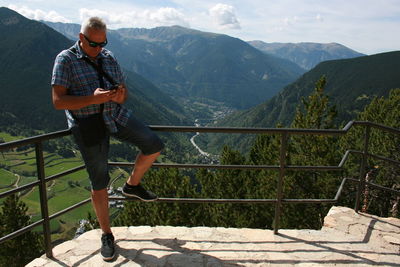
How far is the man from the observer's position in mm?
2955

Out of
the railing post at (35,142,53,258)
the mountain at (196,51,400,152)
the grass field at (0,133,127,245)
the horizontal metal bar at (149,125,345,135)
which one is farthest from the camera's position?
the mountain at (196,51,400,152)

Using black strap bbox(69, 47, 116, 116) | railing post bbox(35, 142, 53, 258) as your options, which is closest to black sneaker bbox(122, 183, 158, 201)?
railing post bbox(35, 142, 53, 258)

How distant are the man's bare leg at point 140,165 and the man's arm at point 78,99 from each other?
36.6 inches

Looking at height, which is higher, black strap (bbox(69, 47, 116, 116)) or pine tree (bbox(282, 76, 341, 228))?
black strap (bbox(69, 47, 116, 116))

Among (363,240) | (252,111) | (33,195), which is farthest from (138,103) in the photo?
(363,240)

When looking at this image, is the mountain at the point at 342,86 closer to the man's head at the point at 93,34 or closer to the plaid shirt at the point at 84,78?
the plaid shirt at the point at 84,78

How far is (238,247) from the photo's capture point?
3.95m

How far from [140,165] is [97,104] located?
87cm

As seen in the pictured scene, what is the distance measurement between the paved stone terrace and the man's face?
7.09ft

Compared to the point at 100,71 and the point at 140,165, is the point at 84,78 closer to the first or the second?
the point at 100,71

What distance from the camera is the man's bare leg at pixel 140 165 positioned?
12.0 feet

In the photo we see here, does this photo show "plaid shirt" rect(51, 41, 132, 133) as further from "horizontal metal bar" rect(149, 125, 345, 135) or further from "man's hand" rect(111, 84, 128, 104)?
"horizontal metal bar" rect(149, 125, 345, 135)

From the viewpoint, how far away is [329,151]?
50.2ft

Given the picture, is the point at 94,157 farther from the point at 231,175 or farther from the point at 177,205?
the point at 231,175
